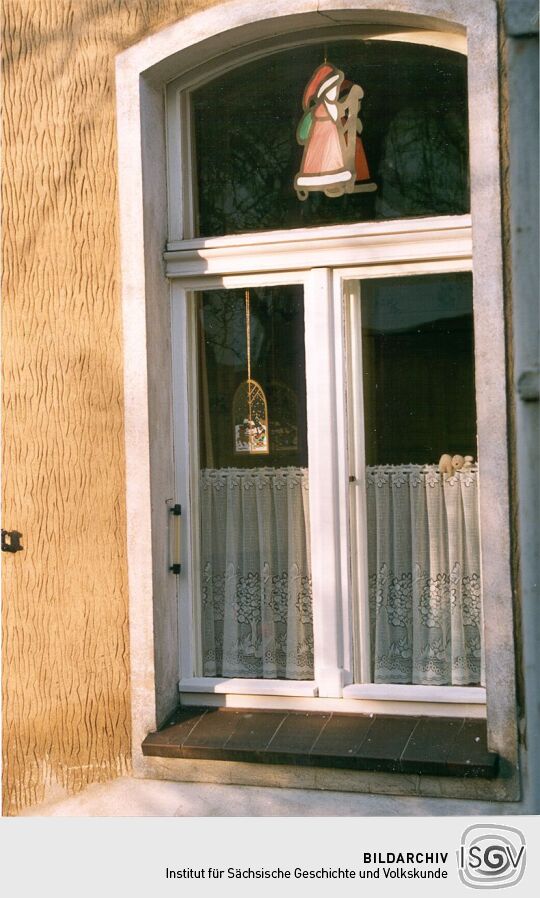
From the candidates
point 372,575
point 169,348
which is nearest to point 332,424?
point 372,575

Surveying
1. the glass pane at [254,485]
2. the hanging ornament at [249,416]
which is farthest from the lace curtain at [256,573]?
the hanging ornament at [249,416]

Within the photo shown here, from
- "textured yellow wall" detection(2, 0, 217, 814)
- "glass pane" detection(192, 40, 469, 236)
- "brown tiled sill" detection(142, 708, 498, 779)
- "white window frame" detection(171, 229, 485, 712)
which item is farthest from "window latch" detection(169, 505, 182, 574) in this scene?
"glass pane" detection(192, 40, 469, 236)

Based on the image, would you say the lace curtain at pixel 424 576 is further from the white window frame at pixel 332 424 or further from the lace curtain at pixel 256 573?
the lace curtain at pixel 256 573

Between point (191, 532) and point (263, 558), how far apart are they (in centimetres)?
37

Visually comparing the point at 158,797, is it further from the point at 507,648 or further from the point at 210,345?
the point at 210,345

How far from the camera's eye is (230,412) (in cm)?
536

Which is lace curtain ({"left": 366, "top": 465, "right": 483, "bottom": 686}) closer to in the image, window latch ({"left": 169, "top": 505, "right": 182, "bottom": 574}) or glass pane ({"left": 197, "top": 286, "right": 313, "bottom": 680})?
glass pane ({"left": 197, "top": 286, "right": 313, "bottom": 680})

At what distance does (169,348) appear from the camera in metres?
5.36

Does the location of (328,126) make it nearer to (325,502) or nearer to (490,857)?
(325,502)

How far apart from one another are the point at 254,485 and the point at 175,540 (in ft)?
1.54

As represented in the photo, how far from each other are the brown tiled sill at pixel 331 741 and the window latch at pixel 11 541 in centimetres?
112

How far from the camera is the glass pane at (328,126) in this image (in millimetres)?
5008

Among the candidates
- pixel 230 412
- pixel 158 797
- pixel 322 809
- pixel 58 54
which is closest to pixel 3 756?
pixel 158 797

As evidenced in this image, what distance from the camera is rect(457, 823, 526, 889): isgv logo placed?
163 inches
